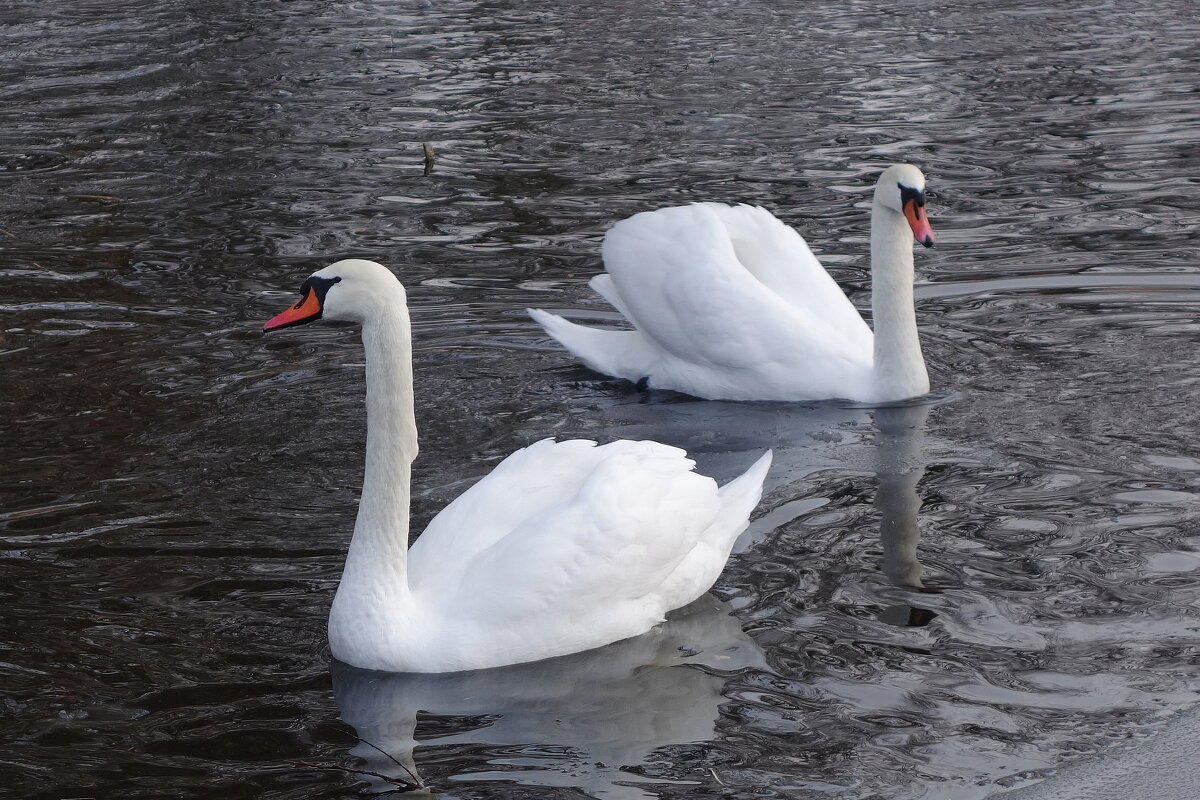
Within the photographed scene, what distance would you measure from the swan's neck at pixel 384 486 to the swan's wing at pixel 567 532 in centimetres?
19

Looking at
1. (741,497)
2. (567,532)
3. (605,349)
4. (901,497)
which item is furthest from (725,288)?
(567,532)

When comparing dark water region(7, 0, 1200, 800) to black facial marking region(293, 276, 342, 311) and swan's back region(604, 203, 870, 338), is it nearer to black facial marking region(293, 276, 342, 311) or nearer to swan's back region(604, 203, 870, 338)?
swan's back region(604, 203, 870, 338)

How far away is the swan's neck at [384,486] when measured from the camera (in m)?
4.99

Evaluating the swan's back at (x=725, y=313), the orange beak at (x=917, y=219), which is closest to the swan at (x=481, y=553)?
the swan's back at (x=725, y=313)

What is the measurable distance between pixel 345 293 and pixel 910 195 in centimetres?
345

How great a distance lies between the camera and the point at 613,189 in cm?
1129

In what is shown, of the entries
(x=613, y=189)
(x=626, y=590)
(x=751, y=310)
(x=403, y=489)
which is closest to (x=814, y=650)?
(x=626, y=590)

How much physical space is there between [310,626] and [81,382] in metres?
2.91

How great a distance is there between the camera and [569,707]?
4871mm

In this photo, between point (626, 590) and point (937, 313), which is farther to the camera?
point (937, 313)

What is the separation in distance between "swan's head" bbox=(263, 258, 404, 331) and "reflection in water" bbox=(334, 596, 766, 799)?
1114 millimetres

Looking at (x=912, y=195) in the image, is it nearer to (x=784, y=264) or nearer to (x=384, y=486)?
(x=784, y=264)

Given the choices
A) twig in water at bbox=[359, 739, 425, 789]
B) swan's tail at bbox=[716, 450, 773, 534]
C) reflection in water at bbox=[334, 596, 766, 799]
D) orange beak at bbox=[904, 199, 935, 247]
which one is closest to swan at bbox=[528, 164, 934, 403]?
orange beak at bbox=[904, 199, 935, 247]

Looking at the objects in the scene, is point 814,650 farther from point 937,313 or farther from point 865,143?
point 865,143
